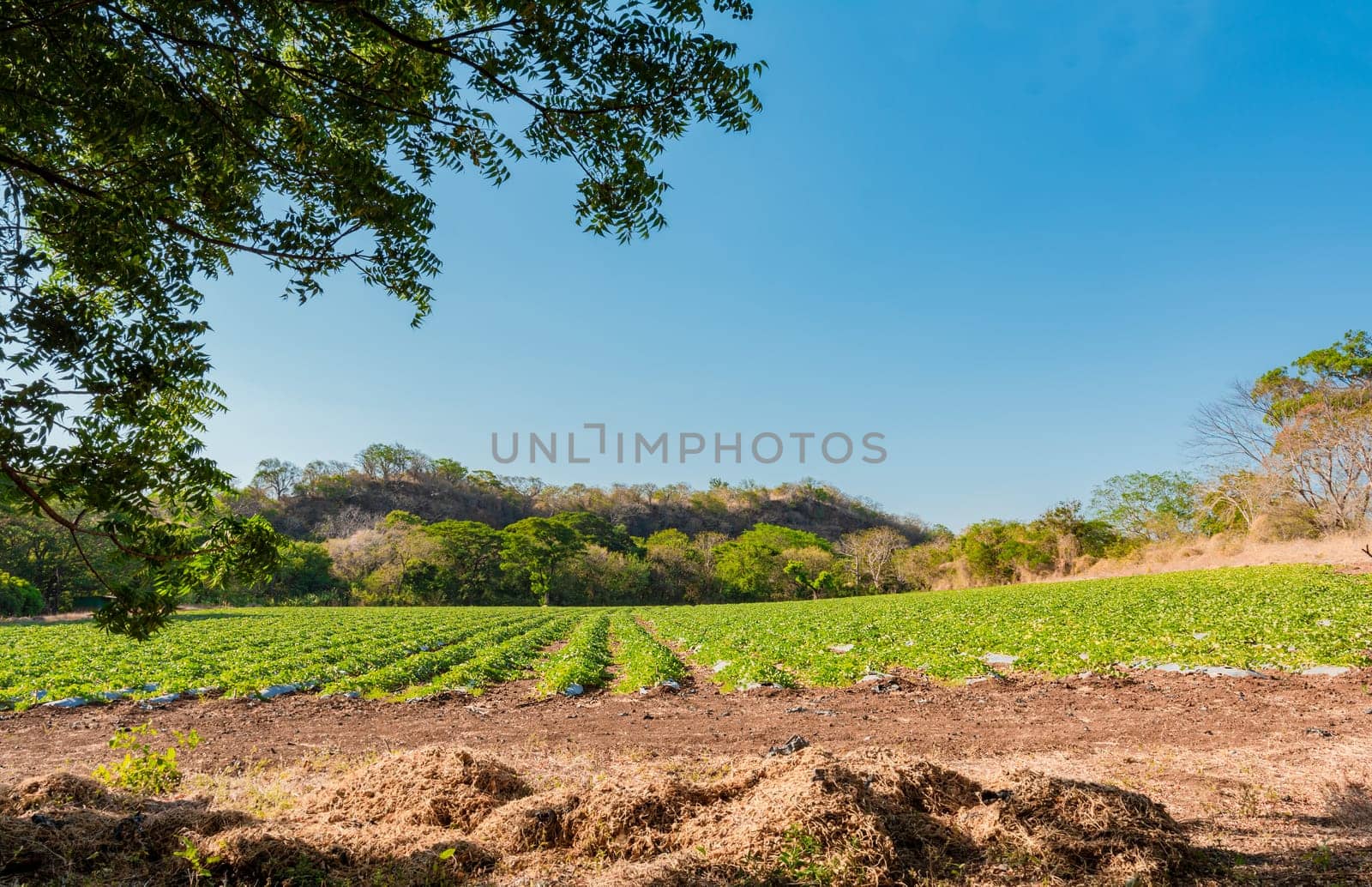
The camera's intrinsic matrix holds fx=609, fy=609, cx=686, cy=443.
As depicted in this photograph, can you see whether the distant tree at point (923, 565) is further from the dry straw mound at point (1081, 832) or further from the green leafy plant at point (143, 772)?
the green leafy plant at point (143, 772)

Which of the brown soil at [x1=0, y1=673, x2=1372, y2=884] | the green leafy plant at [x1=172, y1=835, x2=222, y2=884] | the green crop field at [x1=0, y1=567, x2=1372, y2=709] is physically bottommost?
the green crop field at [x1=0, y1=567, x2=1372, y2=709]

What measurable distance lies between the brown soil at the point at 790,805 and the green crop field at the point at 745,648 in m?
4.19

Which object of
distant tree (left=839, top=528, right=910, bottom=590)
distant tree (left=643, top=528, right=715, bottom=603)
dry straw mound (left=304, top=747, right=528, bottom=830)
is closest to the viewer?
dry straw mound (left=304, top=747, right=528, bottom=830)

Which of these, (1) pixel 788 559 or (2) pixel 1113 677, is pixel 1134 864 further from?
(1) pixel 788 559

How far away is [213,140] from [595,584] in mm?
75281

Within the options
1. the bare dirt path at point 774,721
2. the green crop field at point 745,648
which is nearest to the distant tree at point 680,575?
the green crop field at point 745,648

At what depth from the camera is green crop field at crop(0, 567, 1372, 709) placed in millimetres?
12750

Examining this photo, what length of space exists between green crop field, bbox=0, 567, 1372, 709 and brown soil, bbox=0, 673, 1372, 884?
13.7ft

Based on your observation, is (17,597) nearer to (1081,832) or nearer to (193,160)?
(193,160)

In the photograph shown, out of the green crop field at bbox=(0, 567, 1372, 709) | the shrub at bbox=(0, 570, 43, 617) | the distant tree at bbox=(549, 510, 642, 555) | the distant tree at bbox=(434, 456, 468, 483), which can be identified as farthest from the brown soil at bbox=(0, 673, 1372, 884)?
the distant tree at bbox=(434, 456, 468, 483)

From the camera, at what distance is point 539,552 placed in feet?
242

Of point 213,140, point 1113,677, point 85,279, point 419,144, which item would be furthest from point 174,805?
point 1113,677

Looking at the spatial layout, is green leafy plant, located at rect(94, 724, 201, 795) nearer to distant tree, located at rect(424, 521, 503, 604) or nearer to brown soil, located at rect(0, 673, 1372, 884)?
brown soil, located at rect(0, 673, 1372, 884)

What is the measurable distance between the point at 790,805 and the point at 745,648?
1603 cm
